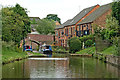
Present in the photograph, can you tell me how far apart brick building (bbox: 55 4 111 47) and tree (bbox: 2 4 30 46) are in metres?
16.5

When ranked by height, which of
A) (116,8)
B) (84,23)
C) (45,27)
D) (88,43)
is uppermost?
(45,27)

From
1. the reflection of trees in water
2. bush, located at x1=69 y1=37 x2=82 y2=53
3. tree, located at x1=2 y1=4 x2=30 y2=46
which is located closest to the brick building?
bush, located at x1=69 y1=37 x2=82 y2=53

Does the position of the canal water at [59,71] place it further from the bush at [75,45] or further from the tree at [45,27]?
the tree at [45,27]

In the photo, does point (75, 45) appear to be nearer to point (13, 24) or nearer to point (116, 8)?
point (13, 24)

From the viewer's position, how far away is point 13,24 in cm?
3728

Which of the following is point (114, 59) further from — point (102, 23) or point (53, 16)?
point (53, 16)

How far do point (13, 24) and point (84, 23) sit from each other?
25.4 meters

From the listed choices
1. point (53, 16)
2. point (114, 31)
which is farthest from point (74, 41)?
point (53, 16)

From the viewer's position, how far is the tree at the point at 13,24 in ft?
108

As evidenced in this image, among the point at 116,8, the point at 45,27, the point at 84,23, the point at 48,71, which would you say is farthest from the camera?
the point at 45,27

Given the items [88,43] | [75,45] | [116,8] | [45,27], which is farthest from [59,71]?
[45,27]

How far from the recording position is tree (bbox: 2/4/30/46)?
32.9 m

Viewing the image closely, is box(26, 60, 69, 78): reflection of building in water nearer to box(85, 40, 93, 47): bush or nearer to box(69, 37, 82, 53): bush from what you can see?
box(85, 40, 93, 47): bush

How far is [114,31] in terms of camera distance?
3312 centimetres
